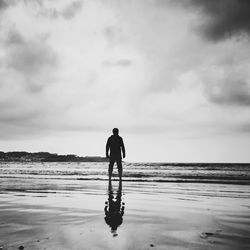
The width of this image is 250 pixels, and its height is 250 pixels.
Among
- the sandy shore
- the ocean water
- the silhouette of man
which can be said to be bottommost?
the ocean water

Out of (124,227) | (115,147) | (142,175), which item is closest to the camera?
(124,227)

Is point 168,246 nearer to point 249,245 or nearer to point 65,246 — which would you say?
point 249,245

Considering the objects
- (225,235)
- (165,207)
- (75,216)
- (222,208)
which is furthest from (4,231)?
(222,208)

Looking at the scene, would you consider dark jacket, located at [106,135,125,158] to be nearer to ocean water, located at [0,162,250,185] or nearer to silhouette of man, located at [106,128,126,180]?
silhouette of man, located at [106,128,126,180]

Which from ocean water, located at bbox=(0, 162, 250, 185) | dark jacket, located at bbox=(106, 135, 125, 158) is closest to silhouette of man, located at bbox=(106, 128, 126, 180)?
dark jacket, located at bbox=(106, 135, 125, 158)

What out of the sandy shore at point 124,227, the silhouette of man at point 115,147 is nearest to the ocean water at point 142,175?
the silhouette of man at point 115,147

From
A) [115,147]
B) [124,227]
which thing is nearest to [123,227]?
[124,227]

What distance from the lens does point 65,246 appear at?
10.6ft

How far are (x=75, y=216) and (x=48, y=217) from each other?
0.46 metres

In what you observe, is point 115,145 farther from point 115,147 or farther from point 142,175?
point 142,175

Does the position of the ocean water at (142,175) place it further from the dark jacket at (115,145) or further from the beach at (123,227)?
the beach at (123,227)

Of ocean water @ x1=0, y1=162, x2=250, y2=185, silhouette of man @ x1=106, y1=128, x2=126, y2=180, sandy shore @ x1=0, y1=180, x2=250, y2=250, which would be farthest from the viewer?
ocean water @ x1=0, y1=162, x2=250, y2=185

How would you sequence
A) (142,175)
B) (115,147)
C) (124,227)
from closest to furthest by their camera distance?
(124,227), (115,147), (142,175)

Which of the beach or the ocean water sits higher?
the beach
